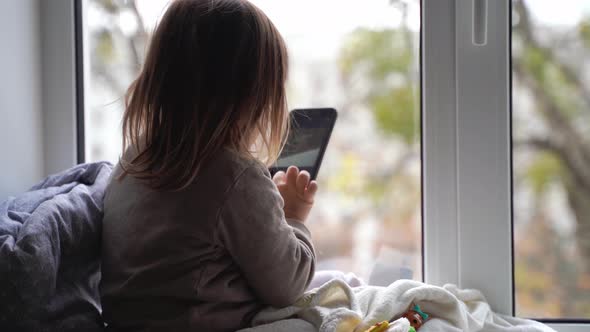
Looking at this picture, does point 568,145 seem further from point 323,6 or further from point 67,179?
point 67,179

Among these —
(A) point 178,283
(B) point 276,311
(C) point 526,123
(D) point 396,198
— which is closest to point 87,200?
(A) point 178,283

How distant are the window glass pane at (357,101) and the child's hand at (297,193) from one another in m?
0.20

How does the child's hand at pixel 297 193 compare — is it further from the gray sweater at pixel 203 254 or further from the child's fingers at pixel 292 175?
the gray sweater at pixel 203 254

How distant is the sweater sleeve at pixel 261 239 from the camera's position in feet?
2.24

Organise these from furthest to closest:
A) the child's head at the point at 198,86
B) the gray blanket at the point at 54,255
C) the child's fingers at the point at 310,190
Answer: the child's fingers at the point at 310,190, the child's head at the point at 198,86, the gray blanket at the point at 54,255

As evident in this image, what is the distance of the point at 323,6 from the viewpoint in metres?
1.01

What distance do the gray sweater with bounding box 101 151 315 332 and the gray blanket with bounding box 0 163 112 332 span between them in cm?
A: 4

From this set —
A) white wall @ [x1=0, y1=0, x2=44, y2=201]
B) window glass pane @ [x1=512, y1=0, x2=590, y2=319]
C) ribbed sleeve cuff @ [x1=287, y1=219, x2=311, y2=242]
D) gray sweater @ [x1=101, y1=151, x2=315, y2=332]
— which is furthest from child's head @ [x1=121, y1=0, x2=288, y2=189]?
window glass pane @ [x1=512, y1=0, x2=590, y2=319]

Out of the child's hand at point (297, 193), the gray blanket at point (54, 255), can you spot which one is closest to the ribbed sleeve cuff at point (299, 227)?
the child's hand at point (297, 193)

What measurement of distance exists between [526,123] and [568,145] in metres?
0.09

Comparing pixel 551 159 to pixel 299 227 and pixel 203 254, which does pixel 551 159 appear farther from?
pixel 203 254

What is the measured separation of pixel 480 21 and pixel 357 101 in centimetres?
25

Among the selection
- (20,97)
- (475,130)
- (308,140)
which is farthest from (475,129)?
(20,97)

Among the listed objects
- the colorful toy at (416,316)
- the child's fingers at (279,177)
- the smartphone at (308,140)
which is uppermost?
the smartphone at (308,140)
